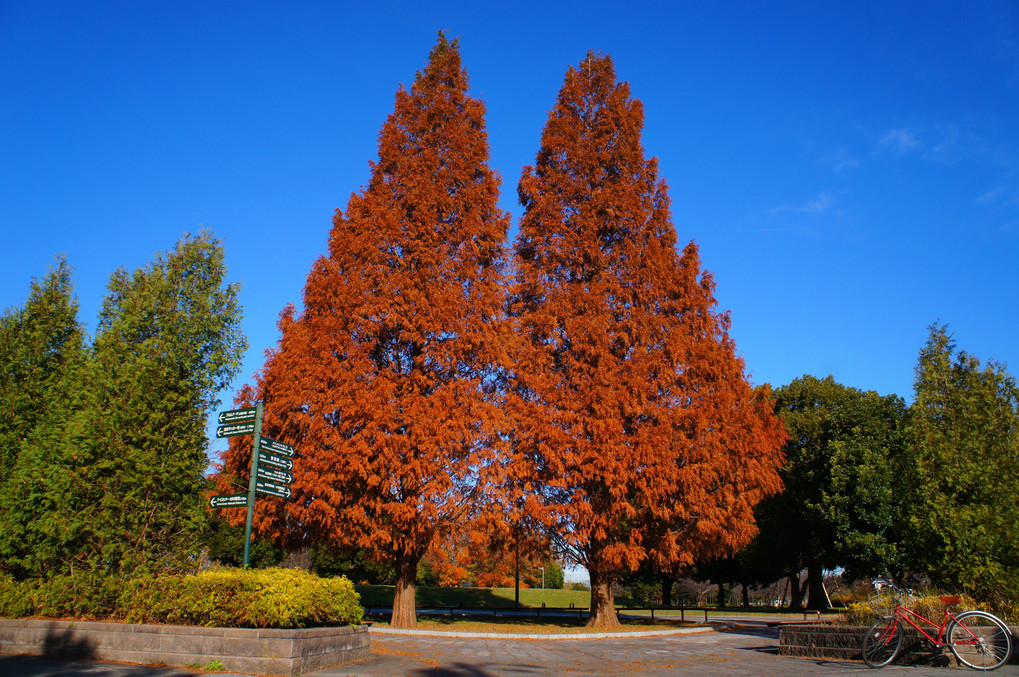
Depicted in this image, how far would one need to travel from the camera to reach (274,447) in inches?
453

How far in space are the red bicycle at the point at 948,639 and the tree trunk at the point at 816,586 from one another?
25335 millimetres

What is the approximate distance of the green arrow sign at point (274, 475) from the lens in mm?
11047

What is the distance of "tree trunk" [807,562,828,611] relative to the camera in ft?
108

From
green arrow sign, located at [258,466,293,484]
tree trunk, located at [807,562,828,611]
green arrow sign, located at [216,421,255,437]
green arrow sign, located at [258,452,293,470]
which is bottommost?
tree trunk, located at [807,562,828,611]

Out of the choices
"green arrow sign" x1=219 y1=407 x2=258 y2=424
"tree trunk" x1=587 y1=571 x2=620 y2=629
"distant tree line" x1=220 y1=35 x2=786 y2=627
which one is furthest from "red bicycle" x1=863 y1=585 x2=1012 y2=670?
"green arrow sign" x1=219 y1=407 x2=258 y2=424

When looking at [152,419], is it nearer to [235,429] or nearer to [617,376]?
[235,429]

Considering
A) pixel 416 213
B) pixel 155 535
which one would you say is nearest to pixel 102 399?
pixel 155 535

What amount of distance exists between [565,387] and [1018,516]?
1149cm

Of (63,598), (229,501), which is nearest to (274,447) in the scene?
(229,501)

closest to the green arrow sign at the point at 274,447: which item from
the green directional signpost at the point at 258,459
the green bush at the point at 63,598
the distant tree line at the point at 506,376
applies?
the green directional signpost at the point at 258,459

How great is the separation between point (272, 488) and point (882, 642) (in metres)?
10.5

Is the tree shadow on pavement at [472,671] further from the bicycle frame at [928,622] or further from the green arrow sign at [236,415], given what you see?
the bicycle frame at [928,622]

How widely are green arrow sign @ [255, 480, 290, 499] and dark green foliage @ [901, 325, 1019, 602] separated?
1411 cm

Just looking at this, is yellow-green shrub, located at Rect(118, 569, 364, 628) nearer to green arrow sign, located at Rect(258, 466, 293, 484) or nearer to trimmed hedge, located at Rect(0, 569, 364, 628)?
trimmed hedge, located at Rect(0, 569, 364, 628)
